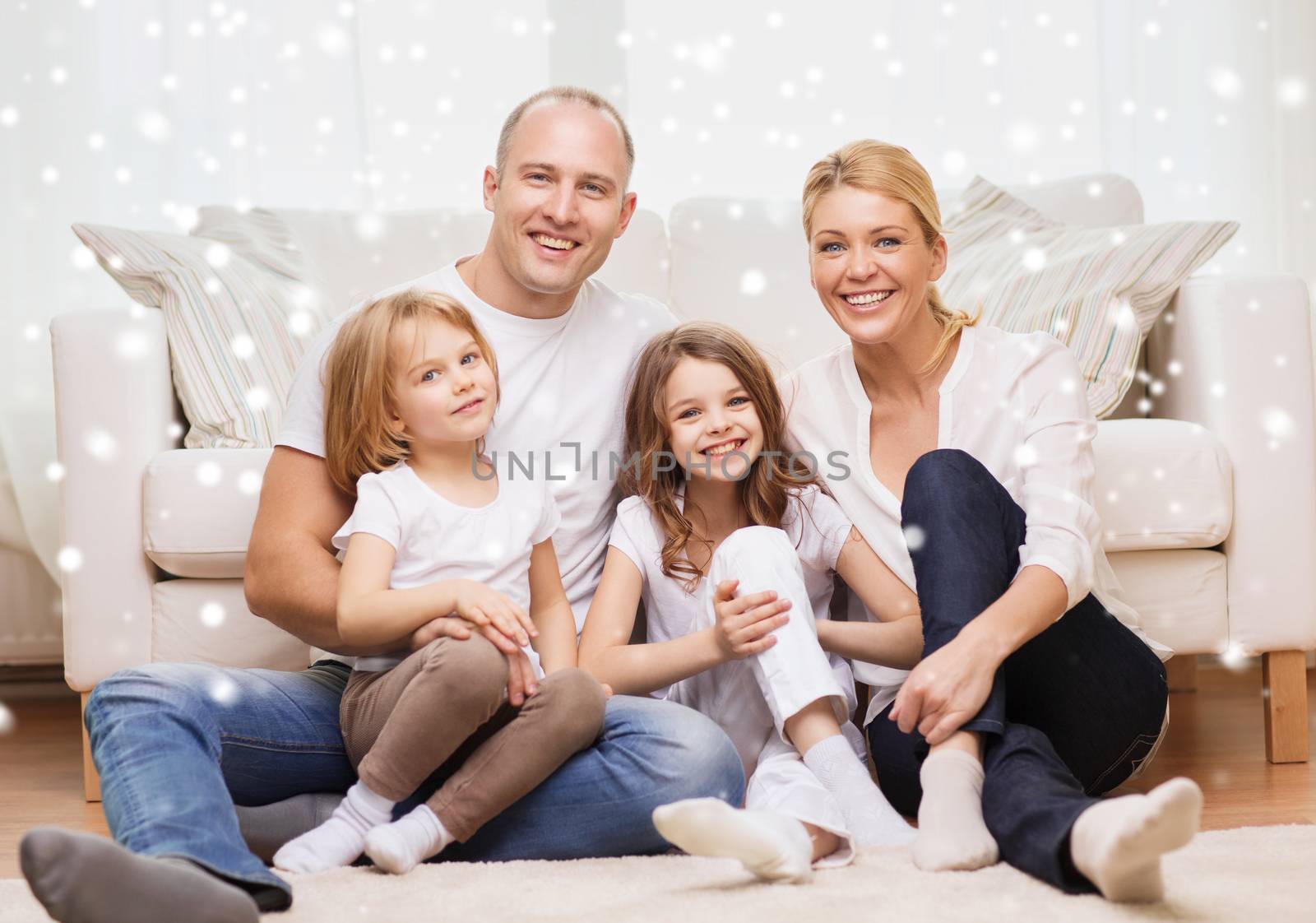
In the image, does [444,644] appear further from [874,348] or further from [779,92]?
[779,92]

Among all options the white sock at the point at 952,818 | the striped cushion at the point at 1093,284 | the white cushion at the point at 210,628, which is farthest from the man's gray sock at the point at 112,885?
the striped cushion at the point at 1093,284

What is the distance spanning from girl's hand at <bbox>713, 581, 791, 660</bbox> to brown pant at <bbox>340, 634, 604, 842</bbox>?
15 cm

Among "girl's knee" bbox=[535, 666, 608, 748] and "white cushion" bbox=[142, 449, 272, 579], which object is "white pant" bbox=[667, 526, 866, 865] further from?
"white cushion" bbox=[142, 449, 272, 579]

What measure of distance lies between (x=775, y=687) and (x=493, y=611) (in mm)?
299

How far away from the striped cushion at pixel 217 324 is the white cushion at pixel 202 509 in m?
0.14

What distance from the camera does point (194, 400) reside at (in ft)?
5.54

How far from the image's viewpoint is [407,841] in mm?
1060

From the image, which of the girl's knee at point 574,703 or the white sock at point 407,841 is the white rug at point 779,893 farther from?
the girl's knee at point 574,703

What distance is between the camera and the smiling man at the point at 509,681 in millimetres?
894

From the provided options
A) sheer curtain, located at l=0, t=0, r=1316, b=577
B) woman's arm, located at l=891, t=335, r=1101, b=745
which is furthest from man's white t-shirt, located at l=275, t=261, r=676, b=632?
sheer curtain, located at l=0, t=0, r=1316, b=577

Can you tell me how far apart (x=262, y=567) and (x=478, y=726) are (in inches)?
13.7

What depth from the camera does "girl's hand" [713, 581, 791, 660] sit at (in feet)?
3.92

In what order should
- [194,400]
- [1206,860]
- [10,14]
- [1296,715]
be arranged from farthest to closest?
[10,14]
[194,400]
[1296,715]
[1206,860]

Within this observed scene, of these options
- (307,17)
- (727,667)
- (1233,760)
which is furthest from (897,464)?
(307,17)
